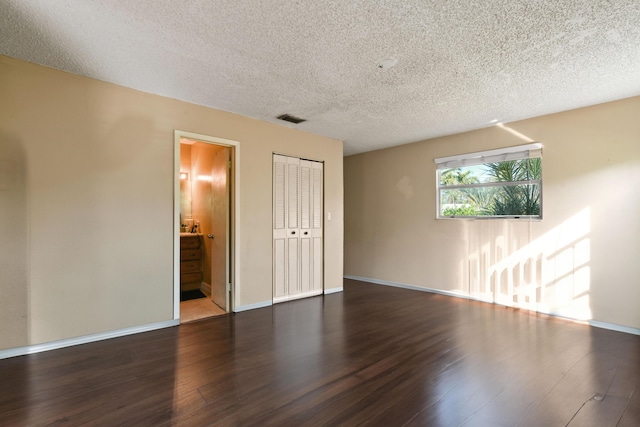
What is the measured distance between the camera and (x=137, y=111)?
325cm

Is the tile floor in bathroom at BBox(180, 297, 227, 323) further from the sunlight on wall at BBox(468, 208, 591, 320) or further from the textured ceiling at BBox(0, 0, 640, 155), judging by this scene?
the sunlight on wall at BBox(468, 208, 591, 320)

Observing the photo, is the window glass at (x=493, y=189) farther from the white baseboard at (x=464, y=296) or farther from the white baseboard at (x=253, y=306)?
the white baseboard at (x=253, y=306)

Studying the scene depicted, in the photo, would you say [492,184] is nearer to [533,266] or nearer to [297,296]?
[533,266]

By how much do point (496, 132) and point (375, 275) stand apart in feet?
10.5

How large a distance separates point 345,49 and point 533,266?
369 cm

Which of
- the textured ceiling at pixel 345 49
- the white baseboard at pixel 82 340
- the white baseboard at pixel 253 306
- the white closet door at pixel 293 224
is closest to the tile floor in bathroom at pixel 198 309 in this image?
the white baseboard at pixel 253 306

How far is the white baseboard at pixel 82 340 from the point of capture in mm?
Answer: 2609

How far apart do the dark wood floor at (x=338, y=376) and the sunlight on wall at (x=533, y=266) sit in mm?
429

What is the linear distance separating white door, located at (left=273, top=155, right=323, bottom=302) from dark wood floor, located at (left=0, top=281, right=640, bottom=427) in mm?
1039

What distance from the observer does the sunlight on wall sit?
3.66m

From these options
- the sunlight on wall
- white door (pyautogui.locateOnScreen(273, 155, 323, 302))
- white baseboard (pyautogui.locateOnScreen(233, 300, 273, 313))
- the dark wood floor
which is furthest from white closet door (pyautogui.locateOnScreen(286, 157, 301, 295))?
the sunlight on wall

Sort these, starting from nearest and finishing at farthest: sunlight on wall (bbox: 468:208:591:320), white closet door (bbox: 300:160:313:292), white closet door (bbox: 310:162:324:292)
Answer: sunlight on wall (bbox: 468:208:591:320), white closet door (bbox: 300:160:313:292), white closet door (bbox: 310:162:324:292)

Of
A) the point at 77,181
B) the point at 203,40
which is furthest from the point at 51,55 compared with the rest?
the point at 203,40

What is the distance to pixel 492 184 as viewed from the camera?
448cm
